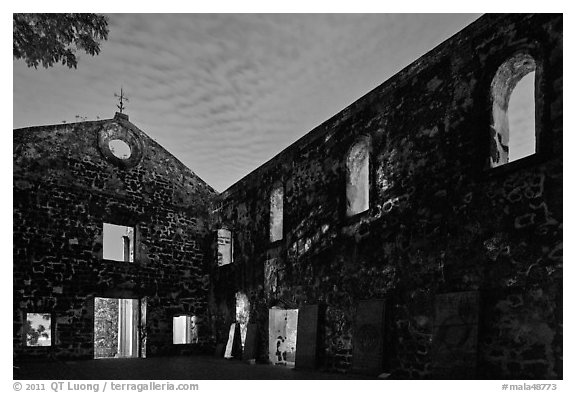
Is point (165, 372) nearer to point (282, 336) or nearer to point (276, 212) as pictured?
point (282, 336)

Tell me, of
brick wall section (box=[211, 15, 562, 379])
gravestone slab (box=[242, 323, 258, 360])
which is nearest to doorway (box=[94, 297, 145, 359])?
gravestone slab (box=[242, 323, 258, 360])

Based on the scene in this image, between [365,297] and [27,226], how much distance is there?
9.43 meters

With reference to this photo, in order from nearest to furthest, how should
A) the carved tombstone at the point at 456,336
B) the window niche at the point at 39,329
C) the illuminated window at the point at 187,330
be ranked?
the carved tombstone at the point at 456,336
the window niche at the point at 39,329
the illuminated window at the point at 187,330

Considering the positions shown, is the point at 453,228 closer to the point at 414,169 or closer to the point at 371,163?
the point at 414,169

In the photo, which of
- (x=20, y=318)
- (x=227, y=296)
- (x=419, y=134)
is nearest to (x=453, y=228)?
(x=419, y=134)

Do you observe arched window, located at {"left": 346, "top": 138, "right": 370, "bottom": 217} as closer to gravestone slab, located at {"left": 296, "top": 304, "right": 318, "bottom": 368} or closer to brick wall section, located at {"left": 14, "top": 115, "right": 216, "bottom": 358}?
gravestone slab, located at {"left": 296, "top": 304, "right": 318, "bottom": 368}

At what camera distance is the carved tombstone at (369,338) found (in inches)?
332

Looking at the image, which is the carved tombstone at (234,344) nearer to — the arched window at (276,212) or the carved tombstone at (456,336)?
the arched window at (276,212)

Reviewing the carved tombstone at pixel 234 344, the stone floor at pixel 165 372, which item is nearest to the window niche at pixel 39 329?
the stone floor at pixel 165 372

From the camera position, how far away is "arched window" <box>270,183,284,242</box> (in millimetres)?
13078

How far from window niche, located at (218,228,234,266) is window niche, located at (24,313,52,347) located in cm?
495

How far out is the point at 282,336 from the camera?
12391 millimetres

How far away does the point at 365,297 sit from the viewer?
9148 millimetres

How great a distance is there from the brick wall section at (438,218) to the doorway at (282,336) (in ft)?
2.25
